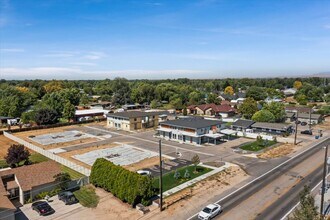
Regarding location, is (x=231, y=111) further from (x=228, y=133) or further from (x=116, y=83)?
(x=116, y=83)

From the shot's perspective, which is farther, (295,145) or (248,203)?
(295,145)

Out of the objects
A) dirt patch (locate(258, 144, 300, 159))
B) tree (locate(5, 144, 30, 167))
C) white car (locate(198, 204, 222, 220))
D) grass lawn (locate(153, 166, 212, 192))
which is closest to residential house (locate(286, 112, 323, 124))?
dirt patch (locate(258, 144, 300, 159))

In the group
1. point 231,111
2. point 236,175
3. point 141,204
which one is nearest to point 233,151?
point 236,175

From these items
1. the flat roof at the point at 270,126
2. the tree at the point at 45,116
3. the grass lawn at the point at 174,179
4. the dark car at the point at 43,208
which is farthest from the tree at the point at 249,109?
the dark car at the point at 43,208

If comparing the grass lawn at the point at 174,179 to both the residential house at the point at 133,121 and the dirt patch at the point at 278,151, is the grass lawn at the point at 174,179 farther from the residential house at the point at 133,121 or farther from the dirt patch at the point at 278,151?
the residential house at the point at 133,121

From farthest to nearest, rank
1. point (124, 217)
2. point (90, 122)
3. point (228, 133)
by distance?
point (90, 122)
point (228, 133)
point (124, 217)

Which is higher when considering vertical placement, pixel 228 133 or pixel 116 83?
pixel 116 83
